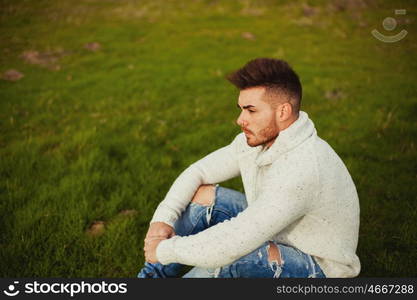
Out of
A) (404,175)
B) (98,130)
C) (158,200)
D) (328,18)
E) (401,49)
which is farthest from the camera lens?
(328,18)

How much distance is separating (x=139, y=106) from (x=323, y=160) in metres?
6.02

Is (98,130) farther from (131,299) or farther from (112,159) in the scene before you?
(131,299)

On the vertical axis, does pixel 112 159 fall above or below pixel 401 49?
below

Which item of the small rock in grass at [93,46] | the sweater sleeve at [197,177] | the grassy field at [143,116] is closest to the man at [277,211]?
the sweater sleeve at [197,177]

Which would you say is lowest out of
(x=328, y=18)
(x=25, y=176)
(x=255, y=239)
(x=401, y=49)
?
(x=25, y=176)

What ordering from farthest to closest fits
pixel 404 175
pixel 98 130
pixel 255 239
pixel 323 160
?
pixel 98 130 < pixel 404 175 < pixel 323 160 < pixel 255 239

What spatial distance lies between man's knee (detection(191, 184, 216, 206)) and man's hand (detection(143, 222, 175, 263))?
49 centimetres

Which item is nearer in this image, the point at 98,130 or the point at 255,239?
the point at 255,239

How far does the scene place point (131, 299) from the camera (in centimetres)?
317

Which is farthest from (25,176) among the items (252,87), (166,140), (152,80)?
(152,80)

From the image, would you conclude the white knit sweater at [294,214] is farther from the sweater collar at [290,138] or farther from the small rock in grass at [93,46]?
the small rock in grass at [93,46]

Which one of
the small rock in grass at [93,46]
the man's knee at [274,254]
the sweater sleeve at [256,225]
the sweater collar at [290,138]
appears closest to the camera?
the sweater sleeve at [256,225]

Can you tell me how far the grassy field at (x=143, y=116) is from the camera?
167 inches

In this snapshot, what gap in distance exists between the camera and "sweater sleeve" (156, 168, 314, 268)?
260 cm
